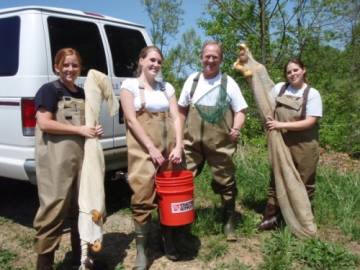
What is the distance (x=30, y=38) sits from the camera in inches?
159

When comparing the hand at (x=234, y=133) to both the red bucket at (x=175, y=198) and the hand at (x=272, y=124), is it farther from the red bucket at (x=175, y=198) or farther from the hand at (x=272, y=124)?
the red bucket at (x=175, y=198)

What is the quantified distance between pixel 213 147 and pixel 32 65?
1818 millimetres

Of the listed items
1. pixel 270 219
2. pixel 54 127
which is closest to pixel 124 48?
pixel 54 127

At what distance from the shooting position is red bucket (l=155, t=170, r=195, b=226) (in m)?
3.46

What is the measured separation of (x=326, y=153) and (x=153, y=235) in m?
6.58

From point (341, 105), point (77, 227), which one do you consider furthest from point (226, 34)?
point (77, 227)

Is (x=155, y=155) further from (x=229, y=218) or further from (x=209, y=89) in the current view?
(x=229, y=218)

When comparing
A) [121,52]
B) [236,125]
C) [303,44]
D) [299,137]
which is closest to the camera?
[236,125]

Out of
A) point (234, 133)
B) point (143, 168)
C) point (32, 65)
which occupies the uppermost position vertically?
point (32, 65)

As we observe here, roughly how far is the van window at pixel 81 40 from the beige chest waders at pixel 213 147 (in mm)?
1353

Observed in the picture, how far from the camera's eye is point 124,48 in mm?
5129

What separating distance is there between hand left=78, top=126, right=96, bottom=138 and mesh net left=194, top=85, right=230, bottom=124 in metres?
0.98

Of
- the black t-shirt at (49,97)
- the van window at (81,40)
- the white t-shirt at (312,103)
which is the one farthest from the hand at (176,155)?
the van window at (81,40)

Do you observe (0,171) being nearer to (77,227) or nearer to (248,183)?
(77,227)
